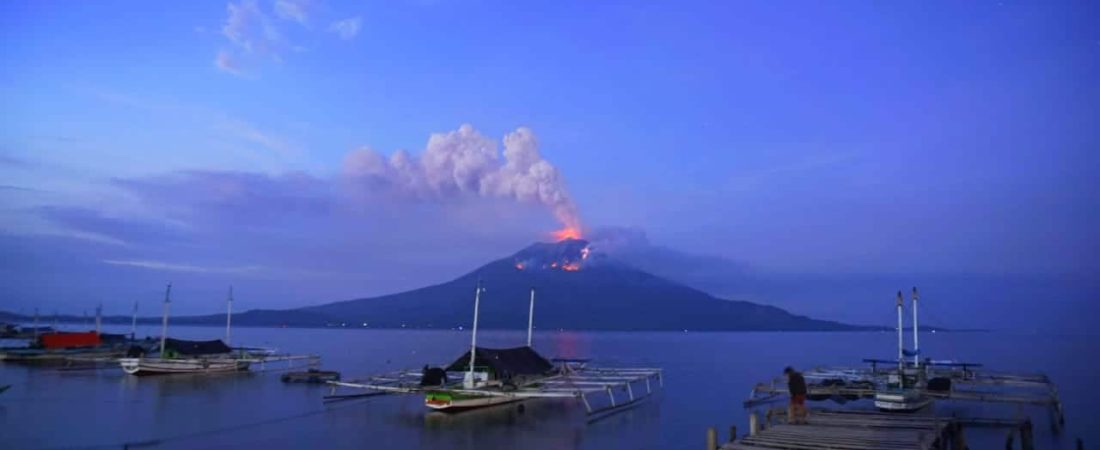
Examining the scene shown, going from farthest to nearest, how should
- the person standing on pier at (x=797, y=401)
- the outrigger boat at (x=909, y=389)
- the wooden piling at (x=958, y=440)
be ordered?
1. the outrigger boat at (x=909, y=389)
2. the wooden piling at (x=958, y=440)
3. the person standing on pier at (x=797, y=401)

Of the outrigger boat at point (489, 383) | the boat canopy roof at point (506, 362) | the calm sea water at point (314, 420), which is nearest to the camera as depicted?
the calm sea water at point (314, 420)

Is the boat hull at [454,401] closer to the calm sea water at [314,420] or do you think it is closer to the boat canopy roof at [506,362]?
the calm sea water at [314,420]

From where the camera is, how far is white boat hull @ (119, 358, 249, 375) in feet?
118

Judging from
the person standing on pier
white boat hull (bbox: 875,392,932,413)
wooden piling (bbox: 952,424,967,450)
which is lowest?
wooden piling (bbox: 952,424,967,450)

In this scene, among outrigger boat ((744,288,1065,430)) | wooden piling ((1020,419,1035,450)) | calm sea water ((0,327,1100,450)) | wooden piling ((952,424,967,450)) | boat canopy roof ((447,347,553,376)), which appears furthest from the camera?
boat canopy roof ((447,347,553,376))

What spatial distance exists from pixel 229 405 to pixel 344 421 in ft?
19.8

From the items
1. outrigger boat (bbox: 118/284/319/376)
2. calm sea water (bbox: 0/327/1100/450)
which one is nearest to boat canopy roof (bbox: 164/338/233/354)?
outrigger boat (bbox: 118/284/319/376)

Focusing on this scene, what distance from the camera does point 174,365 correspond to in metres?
36.7

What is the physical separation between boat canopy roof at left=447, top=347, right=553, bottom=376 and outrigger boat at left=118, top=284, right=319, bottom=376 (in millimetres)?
16636

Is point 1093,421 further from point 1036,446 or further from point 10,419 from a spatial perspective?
point 10,419

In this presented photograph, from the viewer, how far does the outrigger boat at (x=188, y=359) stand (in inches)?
1421

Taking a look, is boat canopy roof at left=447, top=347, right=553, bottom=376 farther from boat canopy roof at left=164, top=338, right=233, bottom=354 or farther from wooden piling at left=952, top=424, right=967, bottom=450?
boat canopy roof at left=164, top=338, right=233, bottom=354

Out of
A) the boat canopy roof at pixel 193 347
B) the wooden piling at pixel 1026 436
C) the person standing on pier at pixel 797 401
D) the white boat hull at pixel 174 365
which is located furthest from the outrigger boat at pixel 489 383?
the boat canopy roof at pixel 193 347

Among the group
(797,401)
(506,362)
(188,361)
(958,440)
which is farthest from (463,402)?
(188,361)
